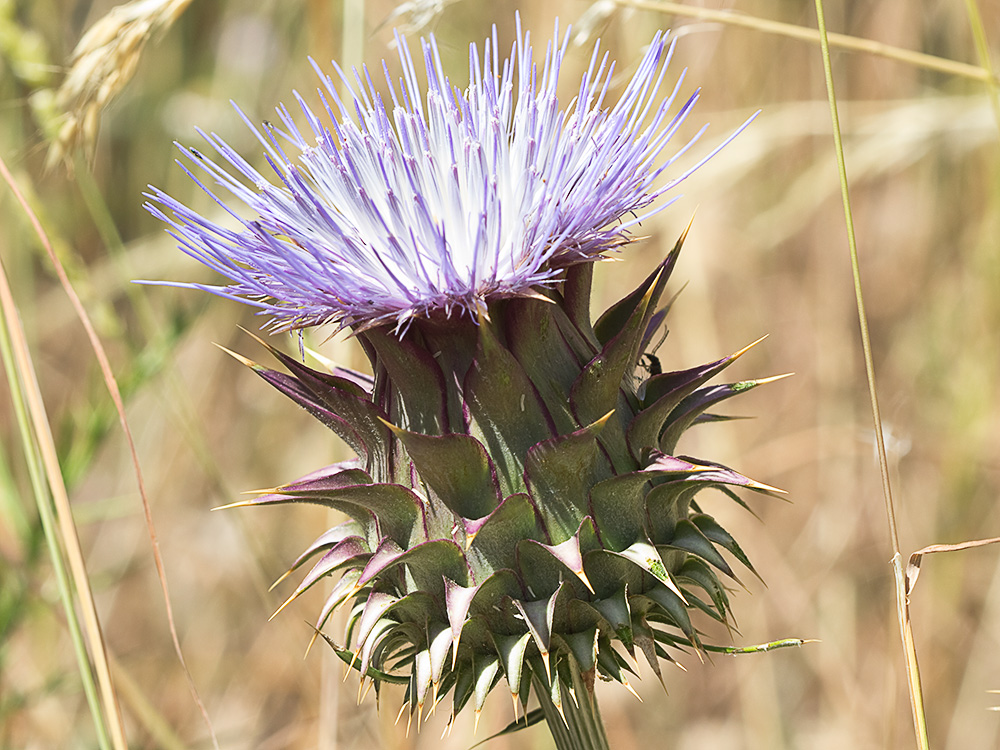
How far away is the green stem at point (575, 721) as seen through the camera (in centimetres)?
171

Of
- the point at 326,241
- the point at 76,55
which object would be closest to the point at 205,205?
the point at 76,55

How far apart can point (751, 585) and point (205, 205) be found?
2.87 metres

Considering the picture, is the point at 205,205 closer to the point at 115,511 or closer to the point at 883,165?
the point at 115,511

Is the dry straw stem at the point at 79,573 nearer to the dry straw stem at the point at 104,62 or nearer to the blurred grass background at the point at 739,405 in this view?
the dry straw stem at the point at 104,62

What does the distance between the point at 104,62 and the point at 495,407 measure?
118cm

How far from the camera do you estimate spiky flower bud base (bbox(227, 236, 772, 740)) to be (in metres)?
1.58

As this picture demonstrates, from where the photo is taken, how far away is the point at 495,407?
1.67 metres

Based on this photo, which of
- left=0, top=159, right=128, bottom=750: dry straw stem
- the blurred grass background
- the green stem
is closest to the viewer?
left=0, top=159, right=128, bottom=750: dry straw stem

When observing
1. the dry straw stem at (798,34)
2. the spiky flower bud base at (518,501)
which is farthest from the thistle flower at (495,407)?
the dry straw stem at (798,34)

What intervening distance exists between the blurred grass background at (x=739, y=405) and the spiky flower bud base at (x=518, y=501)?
3.52 ft

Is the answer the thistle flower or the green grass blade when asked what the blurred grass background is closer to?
the green grass blade

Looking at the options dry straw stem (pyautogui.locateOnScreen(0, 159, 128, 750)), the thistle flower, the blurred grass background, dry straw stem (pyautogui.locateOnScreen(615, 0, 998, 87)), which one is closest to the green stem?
the thistle flower

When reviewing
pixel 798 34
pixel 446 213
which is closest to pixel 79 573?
pixel 446 213

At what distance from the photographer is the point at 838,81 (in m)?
4.14
